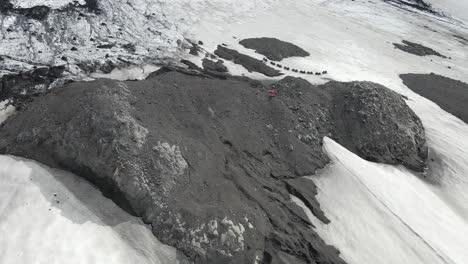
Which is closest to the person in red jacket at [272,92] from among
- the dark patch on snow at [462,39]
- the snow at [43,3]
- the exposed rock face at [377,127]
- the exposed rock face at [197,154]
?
the exposed rock face at [197,154]

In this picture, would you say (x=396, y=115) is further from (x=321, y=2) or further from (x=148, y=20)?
(x=321, y=2)

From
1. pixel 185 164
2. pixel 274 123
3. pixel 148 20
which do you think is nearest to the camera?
pixel 185 164

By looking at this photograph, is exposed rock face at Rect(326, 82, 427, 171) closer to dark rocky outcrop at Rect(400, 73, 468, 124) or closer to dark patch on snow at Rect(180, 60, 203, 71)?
dark rocky outcrop at Rect(400, 73, 468, 124)

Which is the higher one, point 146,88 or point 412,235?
point 146,88

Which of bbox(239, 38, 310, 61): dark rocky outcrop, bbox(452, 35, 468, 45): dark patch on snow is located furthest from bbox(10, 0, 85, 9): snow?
bbox(452, 35, 468, 45): dark patch on snow

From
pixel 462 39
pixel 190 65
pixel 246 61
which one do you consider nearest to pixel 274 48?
pixel 246 61

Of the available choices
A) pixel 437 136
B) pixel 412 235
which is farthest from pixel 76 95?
pixel 437 136

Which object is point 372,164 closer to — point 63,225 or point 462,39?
point 63,225
